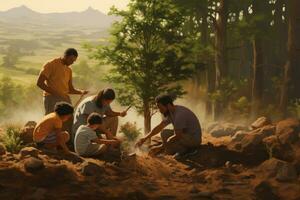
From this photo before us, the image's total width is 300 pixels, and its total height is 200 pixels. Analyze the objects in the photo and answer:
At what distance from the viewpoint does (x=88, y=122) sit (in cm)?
805

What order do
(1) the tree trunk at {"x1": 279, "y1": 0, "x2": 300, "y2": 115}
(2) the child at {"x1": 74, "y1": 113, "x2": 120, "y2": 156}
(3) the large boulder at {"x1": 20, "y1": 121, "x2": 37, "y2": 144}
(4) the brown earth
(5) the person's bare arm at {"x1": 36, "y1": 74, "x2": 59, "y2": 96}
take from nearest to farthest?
(4) the brown earth
(2) the child at {"x1": 74, "y1": 113, "x2": 120, "y2": 156}
(3) the large boulder at {"x1": 20, "y1": 121, "x2": 37, "y2": 144}
(5) the person's bare arm at {"x1": 36, "y1": 74, "x2": 59, "y2": 96}
(1) the tree trunk at {"x1": 279, "y1": 0, "x2": 300, "y2": 115}

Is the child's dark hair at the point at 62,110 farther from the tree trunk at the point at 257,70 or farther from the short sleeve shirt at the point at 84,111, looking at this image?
the tree trunk at the point at 257,70

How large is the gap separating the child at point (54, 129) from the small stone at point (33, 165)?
0.99 m

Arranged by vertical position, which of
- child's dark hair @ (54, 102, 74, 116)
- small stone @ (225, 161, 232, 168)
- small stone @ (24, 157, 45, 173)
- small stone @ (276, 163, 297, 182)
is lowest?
small stone @ (225, 161, 232, 168)

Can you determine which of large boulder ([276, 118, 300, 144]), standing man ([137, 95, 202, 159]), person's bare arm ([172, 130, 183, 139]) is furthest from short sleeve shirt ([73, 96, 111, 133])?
large boulder ([276, 118, 300, 144])

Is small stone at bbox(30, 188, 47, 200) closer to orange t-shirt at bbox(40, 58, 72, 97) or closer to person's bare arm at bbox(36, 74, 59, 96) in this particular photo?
person's bare arm at bbox(36, 74, 59, 96)

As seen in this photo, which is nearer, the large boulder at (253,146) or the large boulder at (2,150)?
the large boulder at (2,150)

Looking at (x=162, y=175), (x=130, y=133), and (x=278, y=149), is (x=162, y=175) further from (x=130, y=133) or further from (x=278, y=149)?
(x=130, y=133)

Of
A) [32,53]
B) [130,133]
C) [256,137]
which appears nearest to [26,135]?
[256,137]

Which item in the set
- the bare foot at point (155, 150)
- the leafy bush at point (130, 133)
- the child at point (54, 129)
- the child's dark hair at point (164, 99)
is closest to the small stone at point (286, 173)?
the child's dark hair at point (164, 99)

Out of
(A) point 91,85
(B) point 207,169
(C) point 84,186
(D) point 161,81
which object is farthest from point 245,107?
(A) point 91,85

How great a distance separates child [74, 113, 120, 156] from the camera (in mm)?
7855

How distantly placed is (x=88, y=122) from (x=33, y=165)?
5.29 ft

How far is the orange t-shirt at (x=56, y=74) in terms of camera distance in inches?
364
